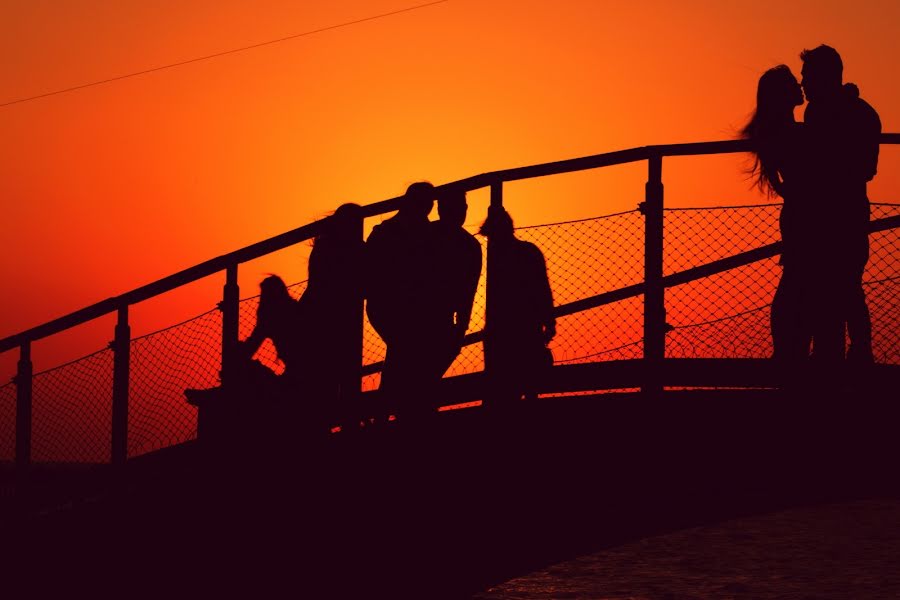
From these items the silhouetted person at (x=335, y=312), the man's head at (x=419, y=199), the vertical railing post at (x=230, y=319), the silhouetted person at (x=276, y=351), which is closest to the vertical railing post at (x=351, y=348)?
the silhouetted person at (x=335, y=312)

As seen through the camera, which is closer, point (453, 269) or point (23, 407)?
point (453, 269)

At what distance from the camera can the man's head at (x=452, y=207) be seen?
6207 millimetres

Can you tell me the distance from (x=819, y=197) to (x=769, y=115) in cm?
44

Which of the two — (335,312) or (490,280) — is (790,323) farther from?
(335,312)

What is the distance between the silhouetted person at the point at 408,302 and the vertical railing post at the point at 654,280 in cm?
97

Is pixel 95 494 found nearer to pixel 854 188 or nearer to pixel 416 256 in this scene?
pixel 416 256

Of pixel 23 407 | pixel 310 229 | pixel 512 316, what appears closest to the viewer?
pixel 512 316

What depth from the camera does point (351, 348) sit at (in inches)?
250

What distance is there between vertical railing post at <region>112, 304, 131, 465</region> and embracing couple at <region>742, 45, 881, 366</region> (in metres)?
3.25

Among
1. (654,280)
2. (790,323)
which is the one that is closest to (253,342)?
(654,280)

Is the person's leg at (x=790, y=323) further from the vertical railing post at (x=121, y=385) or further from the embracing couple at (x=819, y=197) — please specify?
the vertical railing post at (x=121, y=385)

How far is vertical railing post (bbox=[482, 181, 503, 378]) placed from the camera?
6.04 m

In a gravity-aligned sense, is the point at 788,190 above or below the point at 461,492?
above

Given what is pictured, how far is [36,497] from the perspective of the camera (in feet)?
24.5
